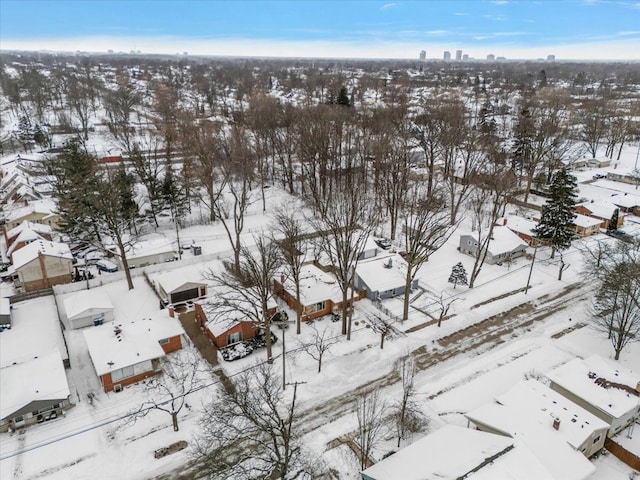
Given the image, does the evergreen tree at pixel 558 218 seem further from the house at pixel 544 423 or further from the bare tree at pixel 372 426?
the bare tree at pixel 372 426

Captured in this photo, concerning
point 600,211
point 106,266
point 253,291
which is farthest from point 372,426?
point 600,211

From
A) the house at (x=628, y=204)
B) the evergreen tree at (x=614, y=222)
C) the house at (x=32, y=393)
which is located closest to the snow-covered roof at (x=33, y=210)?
the house at (x=32, y=393)

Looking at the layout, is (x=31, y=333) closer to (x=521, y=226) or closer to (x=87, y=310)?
(x=87, y=310)

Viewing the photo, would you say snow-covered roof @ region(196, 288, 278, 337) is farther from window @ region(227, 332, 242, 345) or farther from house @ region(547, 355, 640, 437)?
house @ region(547, 355, 640, 437)

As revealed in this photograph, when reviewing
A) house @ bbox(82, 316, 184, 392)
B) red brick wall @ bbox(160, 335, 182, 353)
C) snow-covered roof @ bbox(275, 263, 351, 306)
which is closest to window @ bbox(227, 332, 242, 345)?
house @ bbox(82, 316, 184, 392)

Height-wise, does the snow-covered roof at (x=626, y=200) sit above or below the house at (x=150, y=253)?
above

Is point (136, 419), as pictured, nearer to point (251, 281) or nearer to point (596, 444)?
point (251, 281)

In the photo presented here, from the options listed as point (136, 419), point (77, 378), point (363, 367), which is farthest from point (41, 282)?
point (363, 367)
